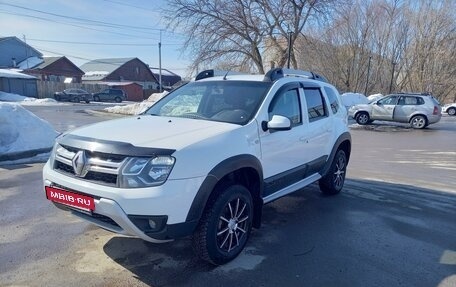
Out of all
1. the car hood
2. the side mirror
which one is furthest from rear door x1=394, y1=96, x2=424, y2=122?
the car hood

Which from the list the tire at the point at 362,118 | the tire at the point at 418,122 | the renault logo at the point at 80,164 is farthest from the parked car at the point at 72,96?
the renault logo at the point at 80,164

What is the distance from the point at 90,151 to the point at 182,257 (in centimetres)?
142

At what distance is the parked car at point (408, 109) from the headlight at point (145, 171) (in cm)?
1812

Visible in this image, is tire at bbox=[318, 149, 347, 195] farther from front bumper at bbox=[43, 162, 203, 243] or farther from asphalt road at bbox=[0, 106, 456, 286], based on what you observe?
front bumper at bbox=[43, 162, 203, 243]

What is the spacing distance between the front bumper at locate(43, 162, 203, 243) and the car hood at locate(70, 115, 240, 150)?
37 centimetres

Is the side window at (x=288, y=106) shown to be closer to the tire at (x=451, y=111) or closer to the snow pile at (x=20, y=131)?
the snow pile at (x=20, y=131)

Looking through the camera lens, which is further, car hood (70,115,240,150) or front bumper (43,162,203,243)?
car hood (70,115,240,150)

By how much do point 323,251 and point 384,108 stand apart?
16.8 meters

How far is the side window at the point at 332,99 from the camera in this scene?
5614mm

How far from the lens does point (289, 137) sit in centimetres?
422

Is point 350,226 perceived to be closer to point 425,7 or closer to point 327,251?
point 327,251

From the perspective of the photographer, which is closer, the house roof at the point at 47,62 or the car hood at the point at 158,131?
A: the car hood at the point at 158,131

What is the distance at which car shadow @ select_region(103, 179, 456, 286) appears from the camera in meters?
3.26

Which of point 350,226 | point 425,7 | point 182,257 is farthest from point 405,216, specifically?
point 425,7
